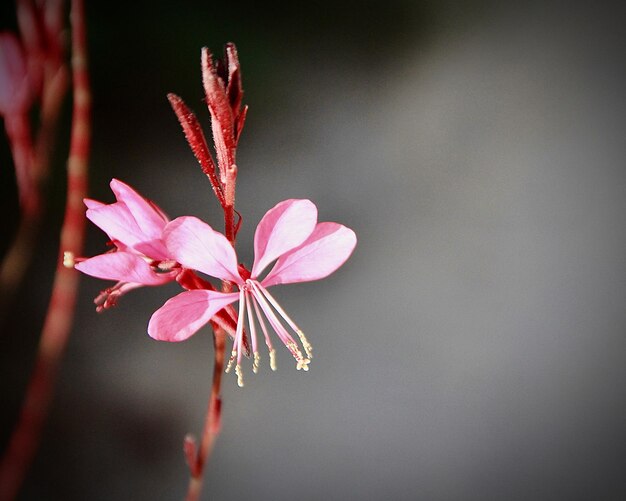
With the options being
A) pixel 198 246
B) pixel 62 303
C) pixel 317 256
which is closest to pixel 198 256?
pixel 198 246

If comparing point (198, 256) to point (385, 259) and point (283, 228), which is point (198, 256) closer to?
point (283, 228)

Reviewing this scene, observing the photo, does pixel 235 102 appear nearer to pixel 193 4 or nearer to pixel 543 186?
pixel 193 4

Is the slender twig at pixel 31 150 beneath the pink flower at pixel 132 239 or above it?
above

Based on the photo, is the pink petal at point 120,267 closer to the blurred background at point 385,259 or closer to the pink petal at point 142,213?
the pink petal at point 142,213

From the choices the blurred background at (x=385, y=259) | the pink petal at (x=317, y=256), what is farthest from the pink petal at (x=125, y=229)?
the blurred background at (x=385, y=259)

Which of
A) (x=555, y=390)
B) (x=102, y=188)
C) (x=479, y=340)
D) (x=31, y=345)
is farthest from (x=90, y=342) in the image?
(x=555, y=390)
